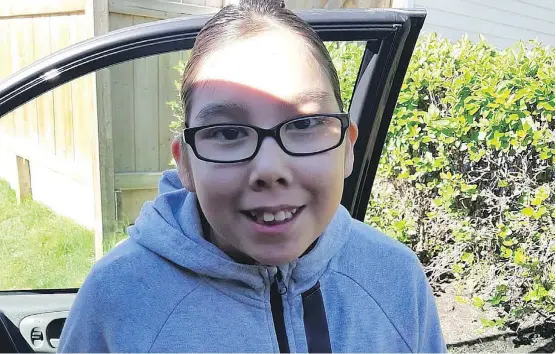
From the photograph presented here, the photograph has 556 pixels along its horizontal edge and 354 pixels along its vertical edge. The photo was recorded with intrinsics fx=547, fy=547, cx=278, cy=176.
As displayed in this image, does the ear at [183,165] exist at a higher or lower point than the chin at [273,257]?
higher

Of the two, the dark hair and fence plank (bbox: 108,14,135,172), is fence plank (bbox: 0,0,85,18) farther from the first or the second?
the dark hair

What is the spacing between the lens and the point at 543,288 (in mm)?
3164

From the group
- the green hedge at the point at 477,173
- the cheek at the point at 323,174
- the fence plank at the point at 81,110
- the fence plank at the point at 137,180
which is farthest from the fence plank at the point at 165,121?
the cheek at the point at 323,174

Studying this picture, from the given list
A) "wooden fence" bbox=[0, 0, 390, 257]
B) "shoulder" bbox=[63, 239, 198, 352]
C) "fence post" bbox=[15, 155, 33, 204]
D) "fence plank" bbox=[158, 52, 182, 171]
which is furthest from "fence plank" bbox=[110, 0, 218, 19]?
"shoulder" bbox=[63, 239, 198, 352]

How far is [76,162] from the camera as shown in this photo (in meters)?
4.18

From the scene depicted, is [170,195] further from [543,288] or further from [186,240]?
[543,288]

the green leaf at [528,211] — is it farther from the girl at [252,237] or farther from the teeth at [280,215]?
the teeth at [280,215]

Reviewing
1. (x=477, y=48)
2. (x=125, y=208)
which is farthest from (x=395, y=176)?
(x=125, y=208)

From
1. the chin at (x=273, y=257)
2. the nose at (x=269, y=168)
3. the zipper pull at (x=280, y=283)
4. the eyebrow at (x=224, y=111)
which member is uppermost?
the eyebrow at (x=224, y=111)

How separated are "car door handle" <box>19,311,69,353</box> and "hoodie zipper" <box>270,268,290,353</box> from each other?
1.30 m

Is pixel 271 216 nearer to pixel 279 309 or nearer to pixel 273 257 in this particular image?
pixel 273 257

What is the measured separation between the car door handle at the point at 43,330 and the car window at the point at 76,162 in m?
1.39

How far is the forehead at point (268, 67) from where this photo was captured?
1.12 meters

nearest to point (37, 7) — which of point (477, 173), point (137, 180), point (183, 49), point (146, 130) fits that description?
point (146, 130)
